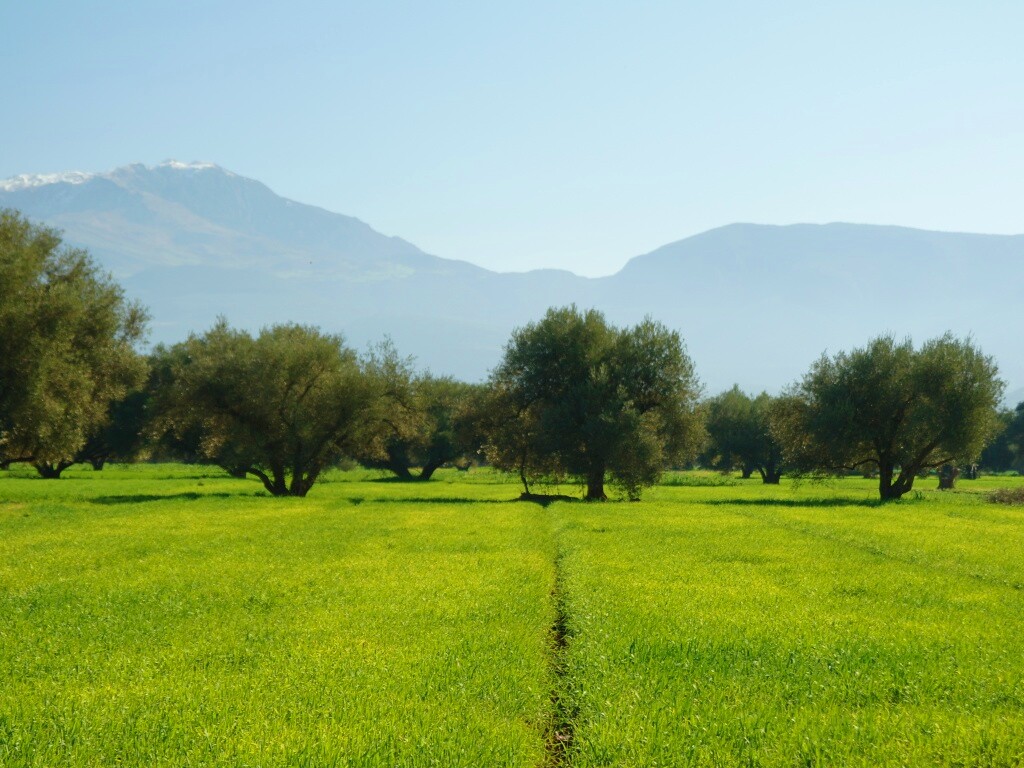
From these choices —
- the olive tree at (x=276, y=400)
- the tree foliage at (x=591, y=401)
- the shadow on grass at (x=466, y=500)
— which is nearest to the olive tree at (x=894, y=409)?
the tree foliage at (x=591, y=401)

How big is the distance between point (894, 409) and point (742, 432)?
1838 inches

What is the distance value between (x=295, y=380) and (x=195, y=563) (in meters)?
29.4

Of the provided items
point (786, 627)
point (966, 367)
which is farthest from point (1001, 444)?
point (786, 627)

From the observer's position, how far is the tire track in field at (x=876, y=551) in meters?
20.0

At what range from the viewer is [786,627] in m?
14.0

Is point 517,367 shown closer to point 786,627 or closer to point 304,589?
point 304,589

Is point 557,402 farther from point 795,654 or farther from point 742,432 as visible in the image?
point 742,432

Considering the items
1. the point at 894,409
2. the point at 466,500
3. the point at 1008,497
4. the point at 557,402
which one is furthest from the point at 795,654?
the point at 1008,497

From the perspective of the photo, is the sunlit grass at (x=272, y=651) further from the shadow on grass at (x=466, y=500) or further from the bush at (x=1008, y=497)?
the bush at (x=1008, y=497)

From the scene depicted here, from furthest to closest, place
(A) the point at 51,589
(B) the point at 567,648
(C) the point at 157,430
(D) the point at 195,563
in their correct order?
(C) the point at 157,430, (D) the point at 195,563, (A) the point at 51,589, (B) the point at 567,648

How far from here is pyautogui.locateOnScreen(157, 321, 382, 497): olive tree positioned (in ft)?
158

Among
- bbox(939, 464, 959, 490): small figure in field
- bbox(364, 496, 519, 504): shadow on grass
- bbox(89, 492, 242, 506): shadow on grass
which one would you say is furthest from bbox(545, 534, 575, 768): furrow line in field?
bbox(939, 464, 959, 490): small figure in field

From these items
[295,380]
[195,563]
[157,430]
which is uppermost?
[295,380]

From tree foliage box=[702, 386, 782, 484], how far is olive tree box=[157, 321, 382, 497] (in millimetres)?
54447
